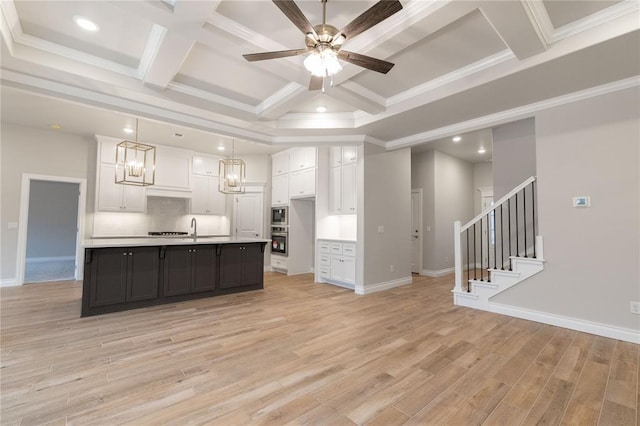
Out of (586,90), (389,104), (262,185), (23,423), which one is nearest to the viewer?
(23,423)

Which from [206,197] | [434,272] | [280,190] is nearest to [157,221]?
[206,197]

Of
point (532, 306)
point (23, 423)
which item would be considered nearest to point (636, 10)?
point (532, 306)

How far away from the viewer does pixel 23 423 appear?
1771mm

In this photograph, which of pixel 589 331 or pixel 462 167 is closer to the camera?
pixel 589 331

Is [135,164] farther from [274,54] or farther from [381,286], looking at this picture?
[381,286]

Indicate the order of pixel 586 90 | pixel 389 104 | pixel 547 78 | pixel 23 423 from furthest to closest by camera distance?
pixel 389 104, pixel 586 90, pixel 547 78, pixel 23 423

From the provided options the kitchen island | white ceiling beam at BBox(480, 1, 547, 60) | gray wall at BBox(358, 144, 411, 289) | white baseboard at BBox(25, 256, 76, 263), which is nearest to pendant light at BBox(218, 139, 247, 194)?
the kitchen island

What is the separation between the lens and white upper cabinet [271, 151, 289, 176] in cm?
722

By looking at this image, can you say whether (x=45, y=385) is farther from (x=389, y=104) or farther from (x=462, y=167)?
(x=462, y=167)

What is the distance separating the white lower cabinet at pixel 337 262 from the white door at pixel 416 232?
2502 mm

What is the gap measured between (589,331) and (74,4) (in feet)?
20.1

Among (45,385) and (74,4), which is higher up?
(74,4)

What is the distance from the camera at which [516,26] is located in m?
2.44

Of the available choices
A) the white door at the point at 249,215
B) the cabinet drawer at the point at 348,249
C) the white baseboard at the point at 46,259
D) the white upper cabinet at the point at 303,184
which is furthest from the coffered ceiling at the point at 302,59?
the white baseboard at the point at 46,259
